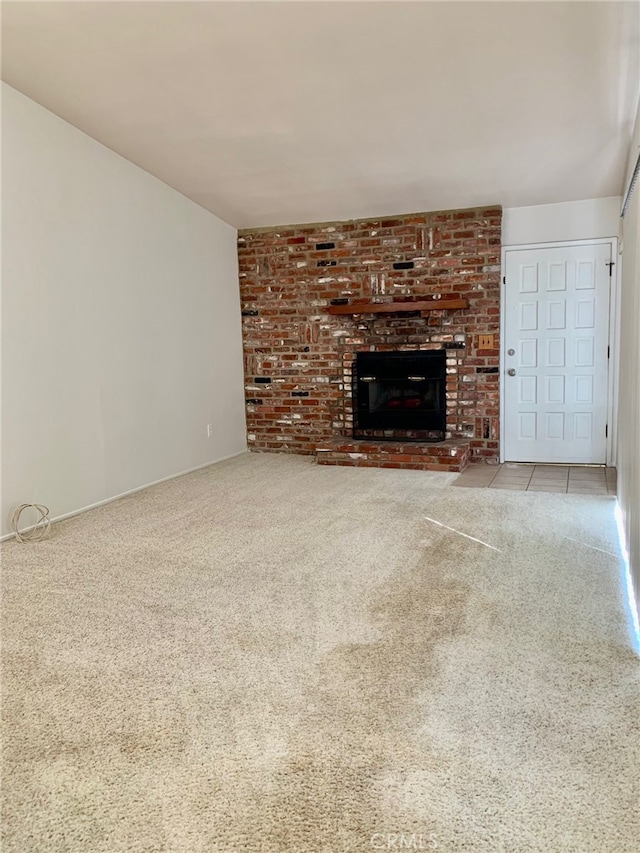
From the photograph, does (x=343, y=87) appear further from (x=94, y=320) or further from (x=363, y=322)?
(x=363, y=322)

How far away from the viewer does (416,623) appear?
2.09 meters

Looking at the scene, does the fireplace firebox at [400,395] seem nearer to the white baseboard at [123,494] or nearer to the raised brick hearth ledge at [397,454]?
the raised brick hearth ledge at [397,454]

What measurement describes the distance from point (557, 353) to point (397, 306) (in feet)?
4.88

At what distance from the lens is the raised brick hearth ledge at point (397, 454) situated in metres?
4.92

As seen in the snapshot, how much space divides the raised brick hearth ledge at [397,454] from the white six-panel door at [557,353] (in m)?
0.67

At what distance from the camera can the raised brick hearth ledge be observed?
16.1 ft

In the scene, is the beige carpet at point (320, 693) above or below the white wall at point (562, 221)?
below

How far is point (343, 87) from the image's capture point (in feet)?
9.98

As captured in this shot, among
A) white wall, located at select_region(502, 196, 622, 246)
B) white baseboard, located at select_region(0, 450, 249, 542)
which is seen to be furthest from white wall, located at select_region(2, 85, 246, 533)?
white wall, located at select_region(502, 196, 622, 246)

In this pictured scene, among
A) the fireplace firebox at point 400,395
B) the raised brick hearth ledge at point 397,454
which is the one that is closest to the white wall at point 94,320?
the raised brick hearth ledge at point 397,454

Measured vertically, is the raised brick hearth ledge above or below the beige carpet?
above

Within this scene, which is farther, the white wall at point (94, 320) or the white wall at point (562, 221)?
the white wall at point (562, 221)

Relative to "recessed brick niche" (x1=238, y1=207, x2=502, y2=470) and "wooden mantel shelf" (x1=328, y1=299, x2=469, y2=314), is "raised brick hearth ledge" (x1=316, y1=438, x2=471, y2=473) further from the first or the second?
"wooden mantel shelf" (x1=328, y1=299, x2=469, y2=314)

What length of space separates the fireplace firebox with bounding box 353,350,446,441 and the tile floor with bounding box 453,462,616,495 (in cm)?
62
